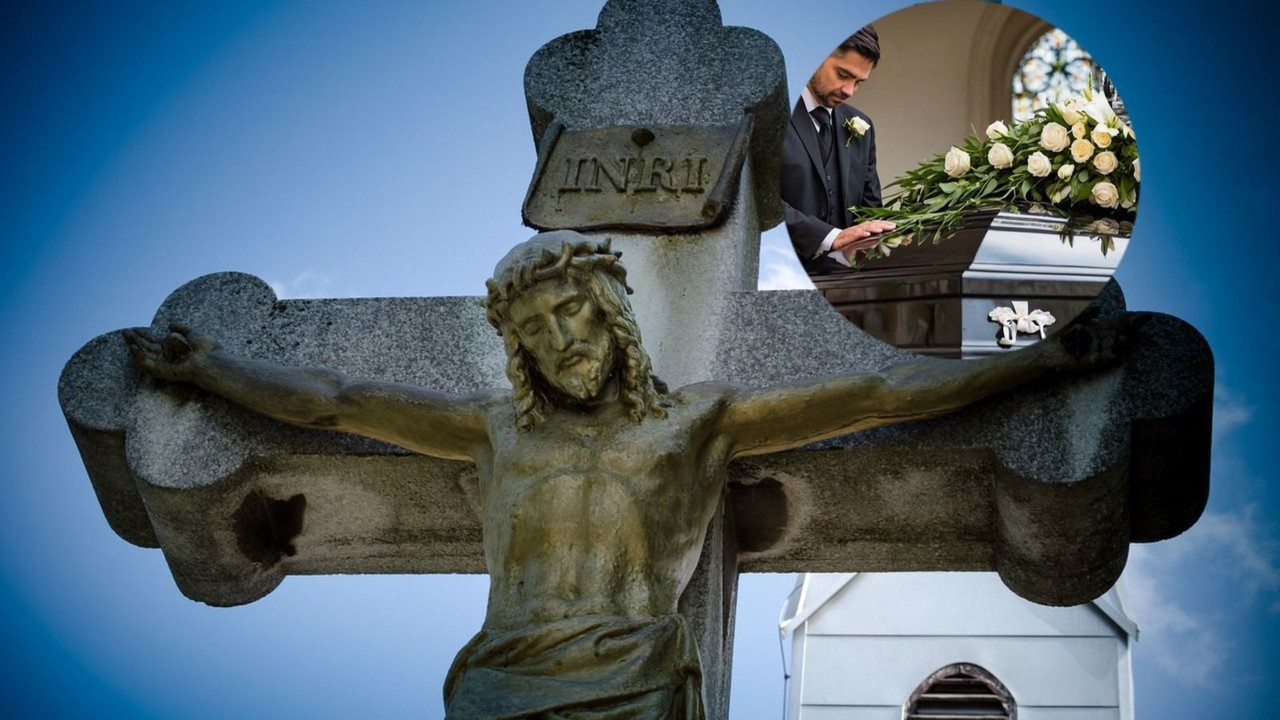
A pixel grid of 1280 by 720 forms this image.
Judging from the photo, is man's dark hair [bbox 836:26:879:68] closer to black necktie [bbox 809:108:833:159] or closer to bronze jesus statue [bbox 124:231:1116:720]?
black necktie [bbox 809:108:833:159]

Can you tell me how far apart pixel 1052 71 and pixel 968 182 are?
51cm

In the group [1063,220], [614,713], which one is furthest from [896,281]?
[614,713]

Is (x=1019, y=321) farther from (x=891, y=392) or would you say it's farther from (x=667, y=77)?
(x=667, y=77)

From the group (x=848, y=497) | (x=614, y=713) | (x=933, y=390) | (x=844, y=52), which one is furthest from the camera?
(x=844, y=52)

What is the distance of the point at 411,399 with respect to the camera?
6.59 m

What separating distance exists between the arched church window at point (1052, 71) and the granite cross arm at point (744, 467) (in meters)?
0.92

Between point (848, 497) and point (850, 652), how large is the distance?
863cm

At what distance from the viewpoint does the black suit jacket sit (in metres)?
7.34

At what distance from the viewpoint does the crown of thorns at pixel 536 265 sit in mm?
6117

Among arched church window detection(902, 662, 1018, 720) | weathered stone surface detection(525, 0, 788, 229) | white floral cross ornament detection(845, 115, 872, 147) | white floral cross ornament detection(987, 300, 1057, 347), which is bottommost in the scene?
arched church window detection(902, 662, 1018, 720)

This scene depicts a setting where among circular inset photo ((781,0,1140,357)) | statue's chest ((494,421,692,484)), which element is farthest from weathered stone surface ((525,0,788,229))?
statue's chest ((494,421,692,484))

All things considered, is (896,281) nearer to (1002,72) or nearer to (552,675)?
(1002,72)

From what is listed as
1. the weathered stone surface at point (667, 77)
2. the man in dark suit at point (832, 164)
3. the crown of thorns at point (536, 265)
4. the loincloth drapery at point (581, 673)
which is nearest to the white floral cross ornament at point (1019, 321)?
the man in dark suit at point (832, 164)

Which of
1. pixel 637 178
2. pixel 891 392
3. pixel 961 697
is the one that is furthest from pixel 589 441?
pixel 961 697
